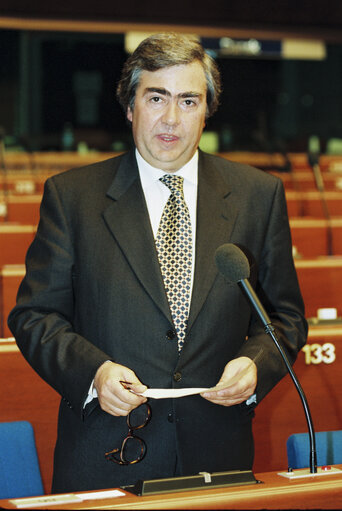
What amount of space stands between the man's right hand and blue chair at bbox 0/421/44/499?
40 cm

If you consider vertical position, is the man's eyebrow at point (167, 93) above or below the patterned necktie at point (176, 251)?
above

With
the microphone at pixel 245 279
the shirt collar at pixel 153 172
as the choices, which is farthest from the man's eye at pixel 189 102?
the microphone at pixel 245 279

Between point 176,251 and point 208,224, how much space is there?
102 mm

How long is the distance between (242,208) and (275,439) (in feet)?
3.84

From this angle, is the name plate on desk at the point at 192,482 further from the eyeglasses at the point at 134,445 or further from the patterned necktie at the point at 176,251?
the patterned necktie at the point at 176,251

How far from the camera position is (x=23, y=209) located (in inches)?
224

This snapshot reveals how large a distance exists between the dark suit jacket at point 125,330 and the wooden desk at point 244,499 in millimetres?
340

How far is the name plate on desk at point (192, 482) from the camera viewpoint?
1.50 metres

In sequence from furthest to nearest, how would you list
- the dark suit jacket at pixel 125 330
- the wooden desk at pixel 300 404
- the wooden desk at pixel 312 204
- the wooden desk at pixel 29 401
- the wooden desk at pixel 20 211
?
the wooden desk at pixel 312 204 < the wooden desk at pixel 20 211 < the wooden desk at pixel 300 404 < the wooden desk at pixel 29 401 < the dark suit jacket at pixel 125 330

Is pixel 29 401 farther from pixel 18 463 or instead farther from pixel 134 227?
pixel 134 227

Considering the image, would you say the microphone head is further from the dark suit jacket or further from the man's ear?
the man's ear

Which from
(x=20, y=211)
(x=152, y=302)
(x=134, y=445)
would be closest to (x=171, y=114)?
(x=152, y=302)

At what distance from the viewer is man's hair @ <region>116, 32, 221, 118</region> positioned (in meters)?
1.91

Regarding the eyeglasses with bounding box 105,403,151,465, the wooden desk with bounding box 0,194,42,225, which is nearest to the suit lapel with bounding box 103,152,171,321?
the eyeglasses with bounding box 105,403,151,465
